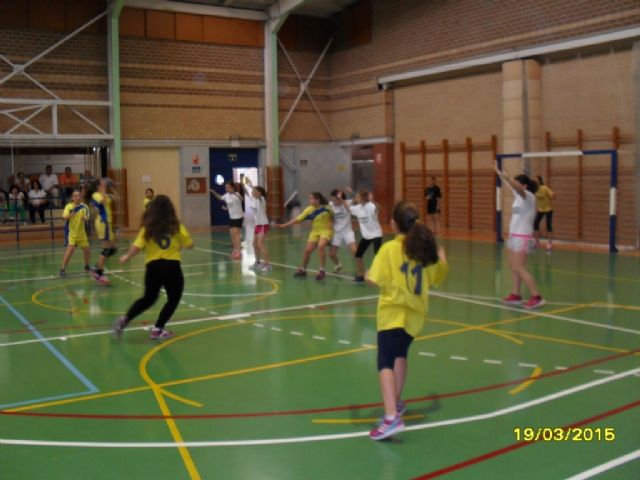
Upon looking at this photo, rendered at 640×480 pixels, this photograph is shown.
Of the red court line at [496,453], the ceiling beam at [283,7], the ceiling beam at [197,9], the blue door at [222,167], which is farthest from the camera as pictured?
the blue door at [222,167]

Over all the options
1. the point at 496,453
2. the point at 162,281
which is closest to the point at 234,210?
the point at 162,281

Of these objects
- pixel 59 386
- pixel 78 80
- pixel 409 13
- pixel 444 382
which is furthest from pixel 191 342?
pixel 409 13

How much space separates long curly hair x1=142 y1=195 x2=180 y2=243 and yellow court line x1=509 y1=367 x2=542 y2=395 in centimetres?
434

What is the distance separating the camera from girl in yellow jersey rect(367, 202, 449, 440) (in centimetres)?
545

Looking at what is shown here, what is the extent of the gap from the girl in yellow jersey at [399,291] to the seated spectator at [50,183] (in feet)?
68.7

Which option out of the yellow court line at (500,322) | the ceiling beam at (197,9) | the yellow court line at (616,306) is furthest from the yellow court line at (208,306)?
the ceiling beam at (197,9)

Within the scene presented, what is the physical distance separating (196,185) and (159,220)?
18.7m

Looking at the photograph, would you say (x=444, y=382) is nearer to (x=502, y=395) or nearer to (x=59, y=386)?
(x=502, y=395)

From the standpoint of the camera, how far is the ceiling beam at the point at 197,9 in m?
24.9

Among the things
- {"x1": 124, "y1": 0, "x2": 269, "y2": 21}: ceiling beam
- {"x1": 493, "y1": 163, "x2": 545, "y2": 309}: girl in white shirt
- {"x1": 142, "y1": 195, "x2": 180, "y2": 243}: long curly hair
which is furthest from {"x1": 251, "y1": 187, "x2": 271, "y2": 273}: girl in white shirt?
{"x1": 124, "y1": 0, "x2": 269, "y2": 21}: ceiling beam

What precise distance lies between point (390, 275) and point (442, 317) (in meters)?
4.77

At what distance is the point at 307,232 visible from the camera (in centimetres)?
2436

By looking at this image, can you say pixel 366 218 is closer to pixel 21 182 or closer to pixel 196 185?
pixel 196 185
